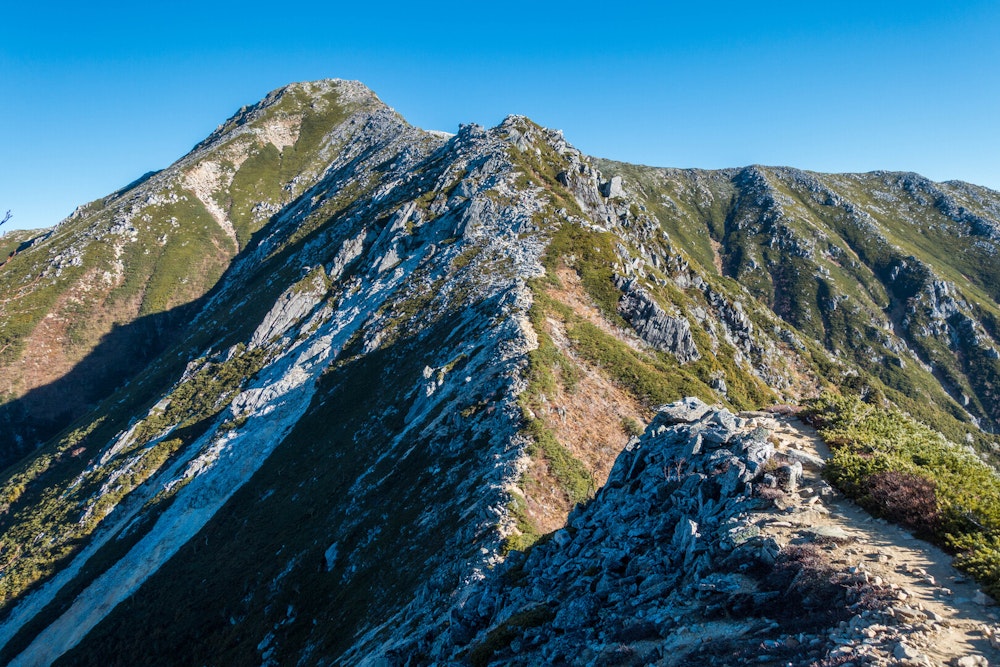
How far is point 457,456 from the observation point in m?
34.3

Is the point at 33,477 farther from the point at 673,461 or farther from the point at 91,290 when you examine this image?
the point at 673,461

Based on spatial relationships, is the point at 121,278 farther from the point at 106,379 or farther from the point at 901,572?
the point at 901,572

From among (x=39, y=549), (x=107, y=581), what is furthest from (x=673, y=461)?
(x=39, y=549)

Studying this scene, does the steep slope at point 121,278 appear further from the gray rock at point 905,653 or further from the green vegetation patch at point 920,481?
the gray rock at point 905,653

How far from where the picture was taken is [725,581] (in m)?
11.1

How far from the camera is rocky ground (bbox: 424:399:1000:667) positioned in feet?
28.9

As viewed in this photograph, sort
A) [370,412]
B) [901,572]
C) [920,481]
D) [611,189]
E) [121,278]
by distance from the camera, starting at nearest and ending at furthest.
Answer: [901,572], [920,481], [370,412], [611,189], [121,278]

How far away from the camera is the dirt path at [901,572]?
26.8ft

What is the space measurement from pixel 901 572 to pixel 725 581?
129 inches

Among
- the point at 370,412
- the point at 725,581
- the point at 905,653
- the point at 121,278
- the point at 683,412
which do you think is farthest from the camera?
the point at 121,278

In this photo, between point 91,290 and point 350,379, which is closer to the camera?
point 350,379

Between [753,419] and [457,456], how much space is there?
67.4ft

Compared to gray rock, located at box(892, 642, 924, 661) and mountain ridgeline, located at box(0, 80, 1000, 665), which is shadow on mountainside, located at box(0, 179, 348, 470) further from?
gray rock, located at box(892, 642, 924, 661)

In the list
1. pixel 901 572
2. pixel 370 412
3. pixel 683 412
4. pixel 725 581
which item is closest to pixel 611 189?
pixel 370 412
